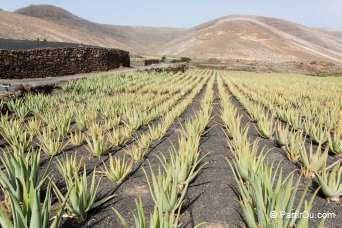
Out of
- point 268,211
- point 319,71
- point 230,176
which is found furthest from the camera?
point 319,71

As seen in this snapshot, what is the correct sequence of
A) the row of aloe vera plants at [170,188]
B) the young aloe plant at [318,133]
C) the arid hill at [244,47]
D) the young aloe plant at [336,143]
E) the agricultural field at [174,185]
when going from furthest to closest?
1. the arid hill at [244,47]
2. the young aloe plant at [318,133]
3. the young aloe plant at [336,143]
4. the agricultural field at [174,185]
5. the row of aloe vera plants at [170,188]

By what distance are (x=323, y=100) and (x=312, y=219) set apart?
872 cm

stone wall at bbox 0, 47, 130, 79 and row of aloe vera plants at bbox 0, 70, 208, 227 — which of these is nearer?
row of aloe vera plants at bbox 0, 70, 208, 227

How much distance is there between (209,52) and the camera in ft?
358

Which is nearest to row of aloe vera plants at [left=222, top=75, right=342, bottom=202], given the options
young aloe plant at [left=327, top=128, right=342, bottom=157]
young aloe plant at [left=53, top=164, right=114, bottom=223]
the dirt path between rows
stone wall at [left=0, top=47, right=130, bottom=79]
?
young aloe plant at [left=327, top=128, right=342, bottom=157]

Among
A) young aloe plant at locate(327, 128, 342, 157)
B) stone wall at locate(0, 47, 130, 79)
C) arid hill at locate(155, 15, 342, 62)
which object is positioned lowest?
young aloe plant at locate(327, 128, 342, 157)

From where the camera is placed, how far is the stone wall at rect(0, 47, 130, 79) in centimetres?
1772

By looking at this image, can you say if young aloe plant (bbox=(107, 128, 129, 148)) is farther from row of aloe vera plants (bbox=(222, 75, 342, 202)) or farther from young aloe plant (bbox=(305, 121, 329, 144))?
young aloe plant (bbox=(305, 121, 329, 144))

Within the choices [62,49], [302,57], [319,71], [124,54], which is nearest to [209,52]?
[302,57]

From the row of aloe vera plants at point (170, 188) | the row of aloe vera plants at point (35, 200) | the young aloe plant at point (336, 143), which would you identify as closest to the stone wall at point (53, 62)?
the row of aloe vera plants at point (170, 188)

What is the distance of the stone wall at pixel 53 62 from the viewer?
1772 cm

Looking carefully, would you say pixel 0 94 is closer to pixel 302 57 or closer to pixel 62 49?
pixel 62 49

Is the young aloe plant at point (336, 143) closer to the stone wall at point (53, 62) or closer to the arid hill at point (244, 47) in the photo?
the stone wall at point (53, 62)

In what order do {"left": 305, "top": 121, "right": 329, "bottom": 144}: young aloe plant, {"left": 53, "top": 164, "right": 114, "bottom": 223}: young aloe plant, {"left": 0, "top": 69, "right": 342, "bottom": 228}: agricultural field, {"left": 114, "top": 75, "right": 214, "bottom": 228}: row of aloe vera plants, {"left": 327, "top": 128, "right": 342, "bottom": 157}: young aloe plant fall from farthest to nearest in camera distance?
{"left": 305, "top": 121, "right": 329, "bottom": 144}: young aloe plant, {"left": 327, "top": 128, "right": 342, "bottom": 157}: young aloe plant, {"left": 53, "top": 164, "right": 114, "bottom": 223}: young aloe plant, {"left": 0, "top": 69, "right": 342, "bottom": 228}: agricultural field, {"left": 114, "top": 75, "right": 214, "bottom": 228}: row of aloe vera plants
